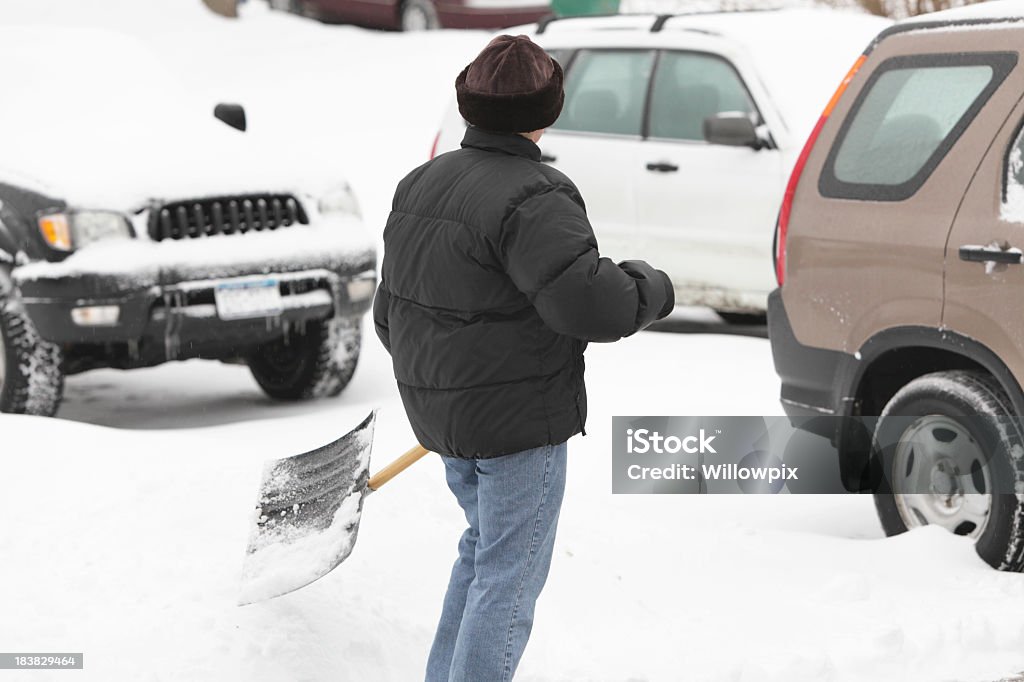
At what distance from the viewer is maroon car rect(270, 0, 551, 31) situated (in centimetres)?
2124

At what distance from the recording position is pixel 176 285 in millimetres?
6805

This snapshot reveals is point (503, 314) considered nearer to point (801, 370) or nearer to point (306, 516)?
point (306, 516)

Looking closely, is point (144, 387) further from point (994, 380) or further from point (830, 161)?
point (994, 380)

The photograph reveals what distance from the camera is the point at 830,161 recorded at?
5176 millimetres

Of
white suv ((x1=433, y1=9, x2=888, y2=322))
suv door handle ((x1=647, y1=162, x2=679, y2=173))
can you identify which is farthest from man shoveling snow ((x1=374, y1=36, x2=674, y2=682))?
suv door handle ((x1=647, y1=162, x2=679, y2=173))

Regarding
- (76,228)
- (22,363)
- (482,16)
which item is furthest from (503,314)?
(482,16)

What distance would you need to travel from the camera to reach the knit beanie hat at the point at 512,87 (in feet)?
10.5

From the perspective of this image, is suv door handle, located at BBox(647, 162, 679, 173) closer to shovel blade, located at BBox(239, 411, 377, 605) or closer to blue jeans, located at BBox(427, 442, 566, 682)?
shovel blade, located at BBox(239, 411, 377, 605)

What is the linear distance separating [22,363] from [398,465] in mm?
3612

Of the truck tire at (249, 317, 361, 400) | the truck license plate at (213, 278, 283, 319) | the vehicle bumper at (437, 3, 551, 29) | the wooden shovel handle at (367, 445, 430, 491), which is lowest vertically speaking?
the vehicle bumper at (437, 3, 551, 29)

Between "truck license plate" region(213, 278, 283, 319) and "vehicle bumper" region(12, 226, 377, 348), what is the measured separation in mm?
23

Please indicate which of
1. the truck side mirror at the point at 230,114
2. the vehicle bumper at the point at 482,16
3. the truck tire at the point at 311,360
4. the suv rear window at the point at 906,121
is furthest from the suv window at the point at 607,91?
the vehicle bumper at the point at 482,16

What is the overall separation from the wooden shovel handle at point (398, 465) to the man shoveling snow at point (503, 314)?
11.8 inches

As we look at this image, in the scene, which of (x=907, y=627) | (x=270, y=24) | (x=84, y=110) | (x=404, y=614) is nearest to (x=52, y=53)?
(x=84, y=110)
